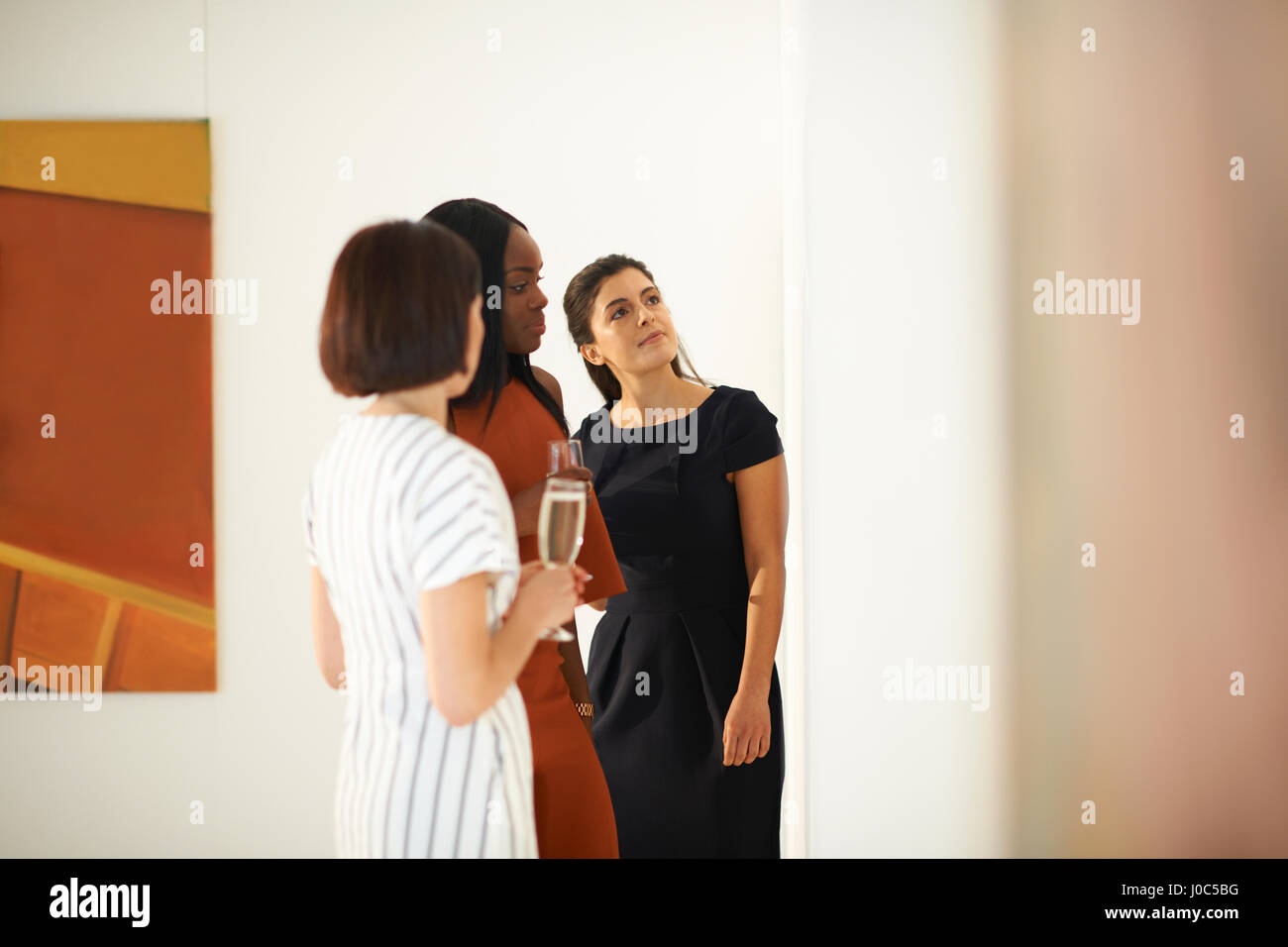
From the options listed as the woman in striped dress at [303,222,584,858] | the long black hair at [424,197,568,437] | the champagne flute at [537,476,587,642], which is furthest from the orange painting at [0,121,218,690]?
the champagne flute at [537,476,587,642]

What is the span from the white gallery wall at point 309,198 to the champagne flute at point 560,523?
44.1 inches

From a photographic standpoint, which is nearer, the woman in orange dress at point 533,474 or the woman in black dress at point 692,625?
the woman in orange dress at point 533,474

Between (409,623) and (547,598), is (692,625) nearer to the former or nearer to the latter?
(547,598)

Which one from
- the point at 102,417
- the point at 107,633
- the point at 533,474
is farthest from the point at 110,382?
the point at 533,474

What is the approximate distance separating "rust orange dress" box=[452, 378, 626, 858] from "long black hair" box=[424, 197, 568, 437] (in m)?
0.02

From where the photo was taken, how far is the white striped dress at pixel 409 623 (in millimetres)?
1198

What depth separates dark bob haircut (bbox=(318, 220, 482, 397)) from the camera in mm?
1271

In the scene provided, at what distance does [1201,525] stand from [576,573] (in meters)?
1.69

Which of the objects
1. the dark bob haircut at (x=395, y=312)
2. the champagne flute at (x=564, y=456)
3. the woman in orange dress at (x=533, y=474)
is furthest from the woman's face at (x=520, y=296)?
the dark bob haircut at (x=395, y=312)

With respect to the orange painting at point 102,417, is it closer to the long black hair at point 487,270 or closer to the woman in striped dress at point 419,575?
the long black hair at point 487,270

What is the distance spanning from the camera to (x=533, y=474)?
68.1 inches

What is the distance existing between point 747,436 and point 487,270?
0.75 meters

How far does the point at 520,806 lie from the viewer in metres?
1.35
